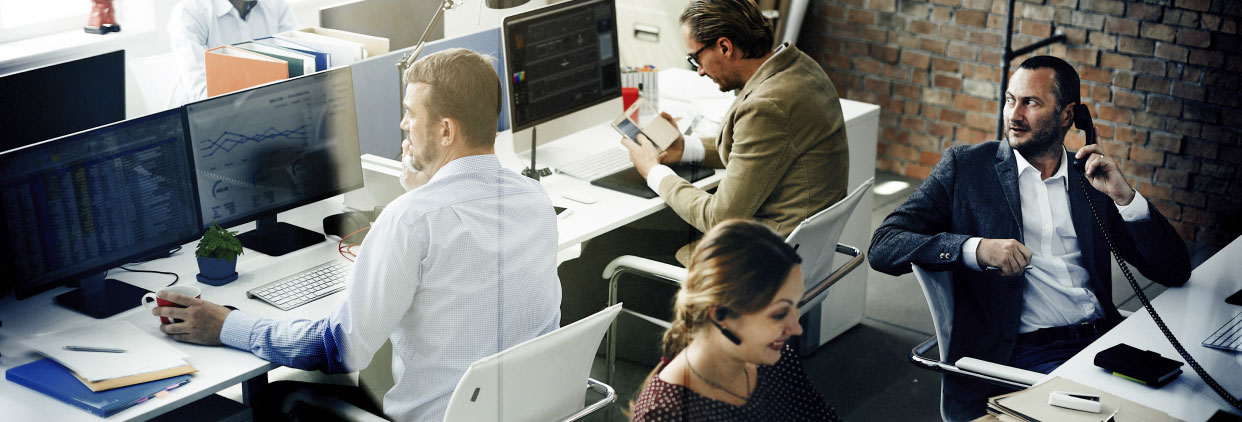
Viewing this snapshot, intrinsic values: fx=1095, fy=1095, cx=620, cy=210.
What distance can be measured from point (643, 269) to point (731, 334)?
643 mm

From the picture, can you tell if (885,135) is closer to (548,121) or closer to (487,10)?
(548,121)

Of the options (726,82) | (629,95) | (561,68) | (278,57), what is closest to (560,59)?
(561,68)

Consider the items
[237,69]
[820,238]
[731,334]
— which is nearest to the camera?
[731,334]

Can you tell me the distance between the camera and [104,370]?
170 cm

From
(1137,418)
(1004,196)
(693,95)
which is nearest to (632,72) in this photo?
(693,95)

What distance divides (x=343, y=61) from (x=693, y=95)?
1062mm

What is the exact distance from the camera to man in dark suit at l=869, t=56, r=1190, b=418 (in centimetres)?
134

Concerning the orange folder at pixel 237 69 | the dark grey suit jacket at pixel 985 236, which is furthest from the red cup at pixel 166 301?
the dark grey suit jacket at pixel 985 236

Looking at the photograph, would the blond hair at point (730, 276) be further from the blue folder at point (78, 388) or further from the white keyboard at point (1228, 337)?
the blue folder at point (78, 388)

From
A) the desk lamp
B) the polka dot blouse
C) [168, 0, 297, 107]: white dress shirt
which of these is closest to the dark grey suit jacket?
the polka dot blouse

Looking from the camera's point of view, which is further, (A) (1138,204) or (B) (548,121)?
(B) (548,121)

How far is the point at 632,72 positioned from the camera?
310 cm

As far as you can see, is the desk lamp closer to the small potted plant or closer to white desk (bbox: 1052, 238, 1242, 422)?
the small potted plant

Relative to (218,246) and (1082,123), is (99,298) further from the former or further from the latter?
(1082,123)
